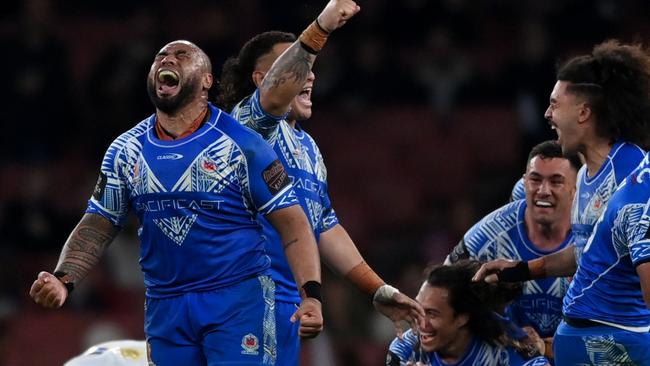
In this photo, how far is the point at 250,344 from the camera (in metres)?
5.62

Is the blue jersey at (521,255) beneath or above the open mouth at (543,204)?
beneath

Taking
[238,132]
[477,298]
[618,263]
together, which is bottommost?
[477,298]

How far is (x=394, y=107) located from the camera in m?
13.6

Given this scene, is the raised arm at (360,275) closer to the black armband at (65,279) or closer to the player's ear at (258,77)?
the player's ear at (258,77)

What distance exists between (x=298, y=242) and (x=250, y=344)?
448 mm

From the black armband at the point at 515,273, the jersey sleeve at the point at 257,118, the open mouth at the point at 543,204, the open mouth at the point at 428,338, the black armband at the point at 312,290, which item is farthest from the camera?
the open mouth at the point at 543,204

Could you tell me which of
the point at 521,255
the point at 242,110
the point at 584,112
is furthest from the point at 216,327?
the point at 521,255

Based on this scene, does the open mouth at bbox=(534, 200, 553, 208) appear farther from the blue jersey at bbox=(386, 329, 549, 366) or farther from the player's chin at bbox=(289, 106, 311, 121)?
the player's chin at bbox=(289, 106, 311, 121)

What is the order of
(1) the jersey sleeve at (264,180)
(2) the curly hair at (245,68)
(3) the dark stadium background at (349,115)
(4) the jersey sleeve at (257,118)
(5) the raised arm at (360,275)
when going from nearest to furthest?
(1) the jersey sleeve at (264,180) → (4) the jersey sleeve at (257,118) → (5) the raised arm at (360,275) → (2) the curly hair at (245,68) → (3) the dark stadium background at (349,115)

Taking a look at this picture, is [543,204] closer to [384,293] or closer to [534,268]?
[534,268]

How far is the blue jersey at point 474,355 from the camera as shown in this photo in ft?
22.5

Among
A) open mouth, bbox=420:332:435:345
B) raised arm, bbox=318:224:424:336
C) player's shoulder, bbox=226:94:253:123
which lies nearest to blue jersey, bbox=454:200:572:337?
open mouth, bbox=420:332:435:345

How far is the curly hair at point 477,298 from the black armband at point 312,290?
5.12 feet

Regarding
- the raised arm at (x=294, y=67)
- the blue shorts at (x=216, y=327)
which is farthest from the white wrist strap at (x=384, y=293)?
the raised arm at (x=294, y=67)
